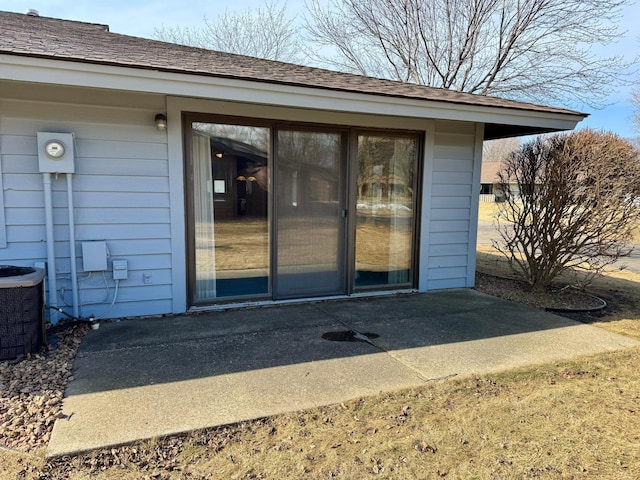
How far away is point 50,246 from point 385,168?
12.5 feet

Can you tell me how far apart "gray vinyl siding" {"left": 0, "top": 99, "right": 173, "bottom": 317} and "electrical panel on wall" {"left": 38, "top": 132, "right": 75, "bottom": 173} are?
166 millimetres

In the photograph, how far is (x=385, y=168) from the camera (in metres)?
5.34

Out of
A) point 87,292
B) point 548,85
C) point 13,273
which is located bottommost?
point 87,292

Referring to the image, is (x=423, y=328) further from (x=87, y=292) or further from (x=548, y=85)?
(x=548, y=85)

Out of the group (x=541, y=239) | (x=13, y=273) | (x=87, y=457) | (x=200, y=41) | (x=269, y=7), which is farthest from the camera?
(x=200, y=41)

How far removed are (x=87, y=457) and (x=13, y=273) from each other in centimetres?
206

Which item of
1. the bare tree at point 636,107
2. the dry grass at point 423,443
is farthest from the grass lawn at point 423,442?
the bare tree at point 636,107

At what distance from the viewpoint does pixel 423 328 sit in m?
4.15

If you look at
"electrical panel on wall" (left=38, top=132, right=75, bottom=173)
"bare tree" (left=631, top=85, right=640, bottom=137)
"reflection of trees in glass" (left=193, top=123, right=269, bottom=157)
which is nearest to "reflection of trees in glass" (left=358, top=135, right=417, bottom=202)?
"reflection of trees in glass" (left=193, top=123, right=269, bottom=157)

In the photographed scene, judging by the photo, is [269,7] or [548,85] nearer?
[548,85]

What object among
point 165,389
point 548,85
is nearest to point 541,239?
point 165,389

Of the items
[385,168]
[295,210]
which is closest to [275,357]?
[295,210]

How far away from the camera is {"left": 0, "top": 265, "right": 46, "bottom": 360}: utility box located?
3.12 metres

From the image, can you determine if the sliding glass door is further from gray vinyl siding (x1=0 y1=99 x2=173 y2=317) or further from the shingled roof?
the shingled roof
